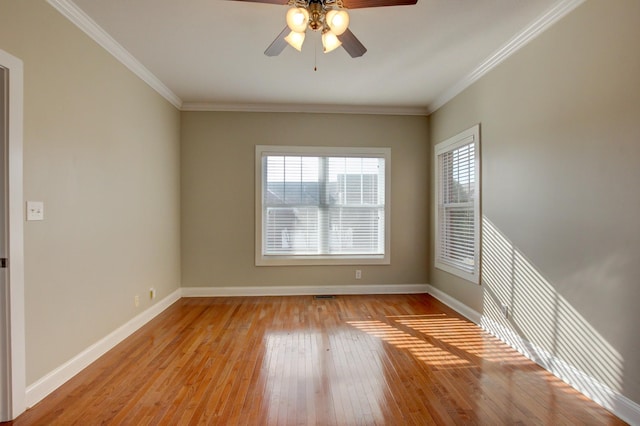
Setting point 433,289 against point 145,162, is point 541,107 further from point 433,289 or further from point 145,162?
point 145,162

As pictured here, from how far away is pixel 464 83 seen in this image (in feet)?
12.3

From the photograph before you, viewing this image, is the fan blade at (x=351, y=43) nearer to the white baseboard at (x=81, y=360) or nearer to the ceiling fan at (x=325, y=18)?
the ceiling fan at (x=325, y=18)

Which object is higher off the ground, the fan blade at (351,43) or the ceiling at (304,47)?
the ceiling at (304,47)

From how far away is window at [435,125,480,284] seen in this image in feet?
11.8

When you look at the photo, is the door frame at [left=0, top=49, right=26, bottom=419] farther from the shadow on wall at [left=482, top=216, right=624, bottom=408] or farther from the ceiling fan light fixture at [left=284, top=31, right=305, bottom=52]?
the shadow on wall at [left=482, top=216, right=624, bottom=408]

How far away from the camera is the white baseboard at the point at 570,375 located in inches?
76.2

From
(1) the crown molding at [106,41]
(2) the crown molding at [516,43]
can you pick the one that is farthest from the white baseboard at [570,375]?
(1) the crown molding at [106,41]

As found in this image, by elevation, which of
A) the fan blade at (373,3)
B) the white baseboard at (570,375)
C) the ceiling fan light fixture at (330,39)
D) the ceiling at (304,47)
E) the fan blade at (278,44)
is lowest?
the white baseboard at (570,375)

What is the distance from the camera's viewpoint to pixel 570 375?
7.63ft

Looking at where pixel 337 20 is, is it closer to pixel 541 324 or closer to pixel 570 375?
pixel 541 324

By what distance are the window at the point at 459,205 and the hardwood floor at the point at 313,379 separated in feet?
2.47

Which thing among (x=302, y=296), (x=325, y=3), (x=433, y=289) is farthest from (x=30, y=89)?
(x=433, y=289)

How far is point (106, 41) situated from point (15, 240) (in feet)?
6.21

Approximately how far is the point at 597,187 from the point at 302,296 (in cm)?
355
